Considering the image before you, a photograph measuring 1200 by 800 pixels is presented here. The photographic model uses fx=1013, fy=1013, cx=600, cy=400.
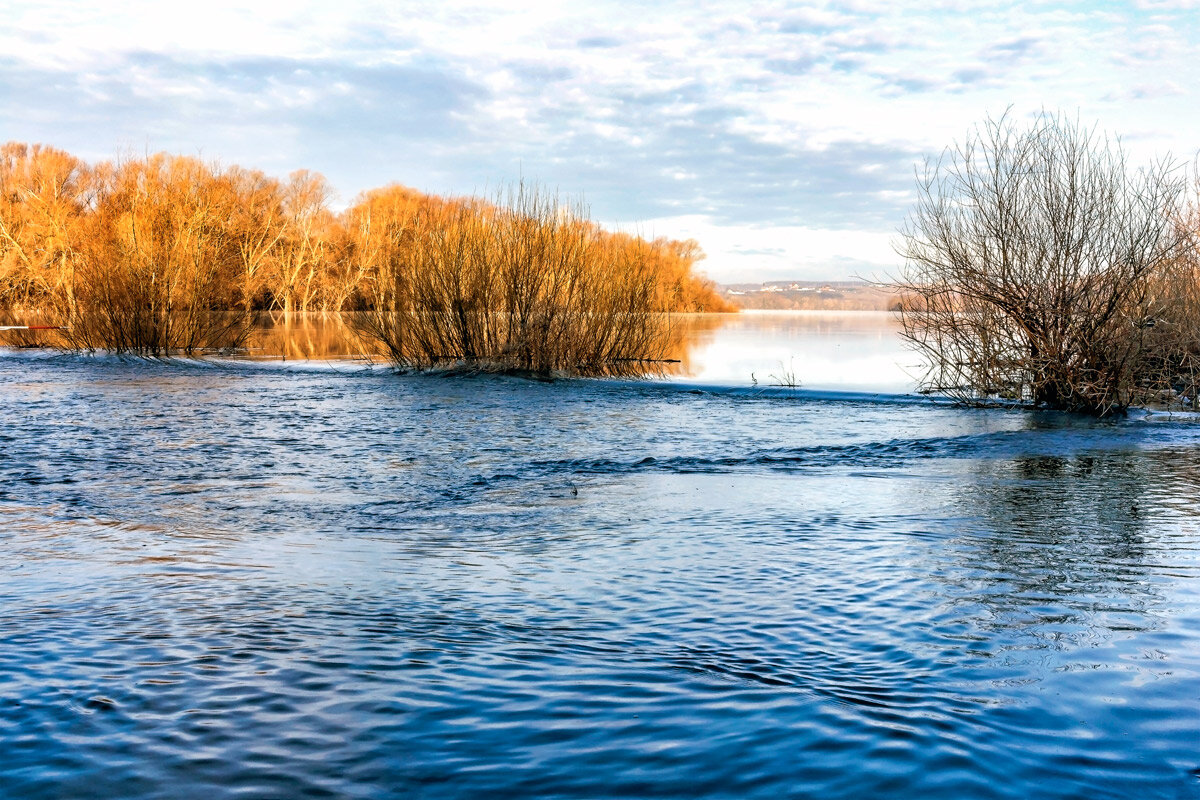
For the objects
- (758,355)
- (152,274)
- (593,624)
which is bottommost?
(593,624)

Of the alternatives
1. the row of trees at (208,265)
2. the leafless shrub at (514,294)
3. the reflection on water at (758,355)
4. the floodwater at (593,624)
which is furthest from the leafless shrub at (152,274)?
the floodwater at (593,624)

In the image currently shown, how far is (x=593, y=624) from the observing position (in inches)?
182

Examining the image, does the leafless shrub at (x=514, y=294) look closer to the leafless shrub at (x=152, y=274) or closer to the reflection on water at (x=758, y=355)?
the reflection on water at (x=758, y=355)

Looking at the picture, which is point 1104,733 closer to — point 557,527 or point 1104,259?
point 557,527

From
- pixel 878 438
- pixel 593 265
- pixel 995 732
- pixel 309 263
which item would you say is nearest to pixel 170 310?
pixel 593 265

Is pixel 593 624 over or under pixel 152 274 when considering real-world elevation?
under

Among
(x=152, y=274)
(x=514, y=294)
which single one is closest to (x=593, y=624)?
(x=514, y=294)

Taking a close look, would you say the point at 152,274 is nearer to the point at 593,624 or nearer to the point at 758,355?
the point at 758,355

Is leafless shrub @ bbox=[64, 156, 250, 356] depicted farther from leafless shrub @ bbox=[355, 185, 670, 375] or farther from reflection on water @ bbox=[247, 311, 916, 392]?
leafless shrub @ bbox=[355, 185, 670, 375]

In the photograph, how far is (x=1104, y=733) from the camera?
3.49 m

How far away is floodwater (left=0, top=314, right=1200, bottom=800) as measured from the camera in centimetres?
324

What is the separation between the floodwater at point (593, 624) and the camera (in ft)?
10.6

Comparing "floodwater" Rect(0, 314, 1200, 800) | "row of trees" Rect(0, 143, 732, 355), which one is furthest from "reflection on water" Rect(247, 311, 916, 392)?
"floodwater" Rect(0, 314, 1200, 800)

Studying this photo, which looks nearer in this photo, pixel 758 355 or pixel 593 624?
pixel 593 624
